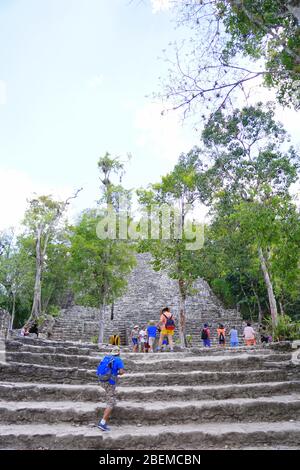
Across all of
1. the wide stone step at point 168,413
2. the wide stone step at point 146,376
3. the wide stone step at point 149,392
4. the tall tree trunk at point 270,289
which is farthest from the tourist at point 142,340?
the wide stone step at point 168,413

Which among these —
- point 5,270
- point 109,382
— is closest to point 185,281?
point 109,382

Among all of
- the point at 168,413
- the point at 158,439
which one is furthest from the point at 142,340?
the point at 158,439

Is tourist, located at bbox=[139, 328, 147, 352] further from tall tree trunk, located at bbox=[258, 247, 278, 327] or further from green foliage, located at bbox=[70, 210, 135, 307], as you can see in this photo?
green foliage, located at bbox=[70, 210, 135, 307]

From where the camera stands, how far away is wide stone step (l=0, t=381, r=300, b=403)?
619cm

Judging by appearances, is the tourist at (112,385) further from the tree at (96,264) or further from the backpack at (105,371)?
the tree at (96,264)

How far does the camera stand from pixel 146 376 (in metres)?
7.04

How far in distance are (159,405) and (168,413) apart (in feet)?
1.12

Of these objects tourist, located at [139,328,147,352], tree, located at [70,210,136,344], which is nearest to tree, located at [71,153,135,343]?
tree, located at [70,210,136,344]

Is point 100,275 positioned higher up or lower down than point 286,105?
lower down

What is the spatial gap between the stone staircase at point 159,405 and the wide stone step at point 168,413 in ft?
0.05

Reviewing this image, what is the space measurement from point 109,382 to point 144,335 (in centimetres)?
809

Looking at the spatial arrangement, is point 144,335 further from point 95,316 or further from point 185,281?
point 95,316

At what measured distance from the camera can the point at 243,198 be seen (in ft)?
53.2

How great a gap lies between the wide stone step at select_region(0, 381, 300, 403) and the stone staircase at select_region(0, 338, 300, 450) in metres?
0.02
